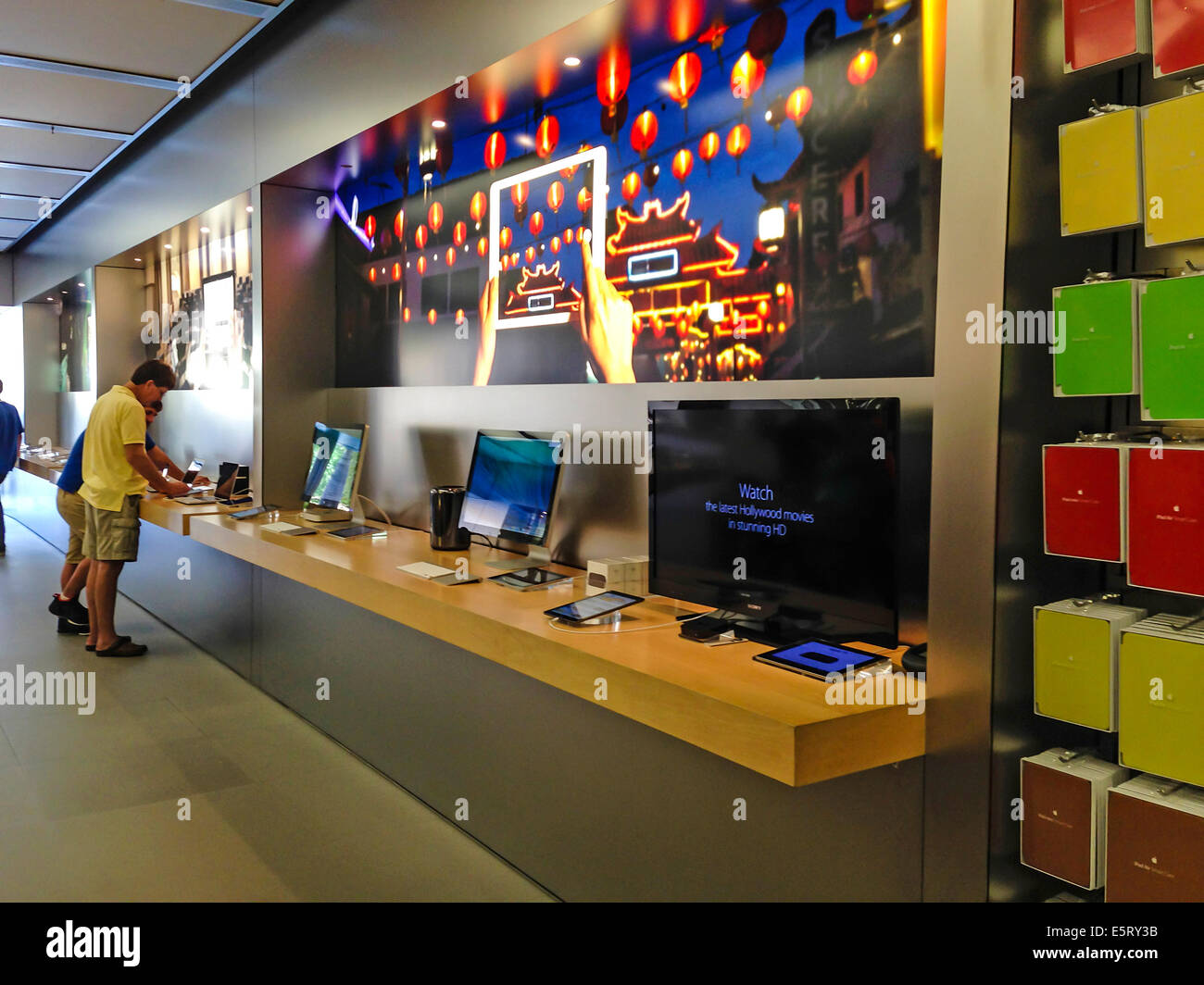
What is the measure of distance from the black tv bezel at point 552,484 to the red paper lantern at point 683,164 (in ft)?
2.98

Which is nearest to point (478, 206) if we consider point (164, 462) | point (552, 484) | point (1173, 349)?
point (552, 484)

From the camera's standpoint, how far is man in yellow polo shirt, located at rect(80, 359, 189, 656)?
515 centimetres

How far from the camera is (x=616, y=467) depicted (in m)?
3.17

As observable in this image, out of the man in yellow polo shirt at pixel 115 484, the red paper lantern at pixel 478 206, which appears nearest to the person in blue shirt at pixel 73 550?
the man in yellow polo shirt at pixel 115 484

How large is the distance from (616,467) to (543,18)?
1.32 metres

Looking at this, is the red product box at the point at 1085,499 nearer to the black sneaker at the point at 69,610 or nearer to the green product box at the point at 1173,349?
the green product box at the point at 1173,349

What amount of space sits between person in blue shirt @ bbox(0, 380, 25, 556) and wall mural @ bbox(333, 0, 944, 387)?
5635mm

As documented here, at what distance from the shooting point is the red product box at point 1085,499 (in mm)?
1668

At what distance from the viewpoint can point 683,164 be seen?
2936 mm

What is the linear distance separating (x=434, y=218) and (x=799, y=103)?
6.71ft

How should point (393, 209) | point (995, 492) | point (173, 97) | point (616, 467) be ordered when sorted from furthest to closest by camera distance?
point (173, 97)
point (393, 209)
point (616, 467)
point (995, 492)

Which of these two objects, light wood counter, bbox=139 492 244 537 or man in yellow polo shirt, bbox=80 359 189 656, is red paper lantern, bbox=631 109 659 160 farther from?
A: man in yellow polo shirt, bbox=80 359 189 656
